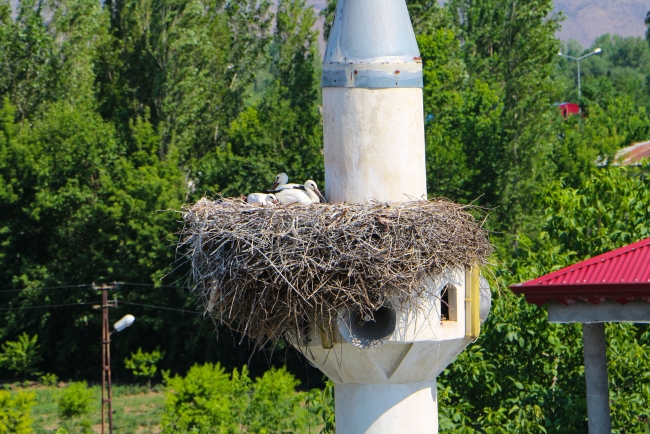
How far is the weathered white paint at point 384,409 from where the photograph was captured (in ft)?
31.6

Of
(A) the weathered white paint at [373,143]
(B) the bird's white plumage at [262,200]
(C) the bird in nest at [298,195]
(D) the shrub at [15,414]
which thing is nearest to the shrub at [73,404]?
(D) the shrub at [15,414]

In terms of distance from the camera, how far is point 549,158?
34562mm

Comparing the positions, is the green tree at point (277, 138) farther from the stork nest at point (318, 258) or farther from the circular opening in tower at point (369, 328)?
the stork nest at point (318, 258)

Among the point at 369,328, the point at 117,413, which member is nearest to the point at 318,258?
the point at 369,328

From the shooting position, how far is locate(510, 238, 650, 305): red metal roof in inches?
372

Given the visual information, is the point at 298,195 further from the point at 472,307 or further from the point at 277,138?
the point at 277,138

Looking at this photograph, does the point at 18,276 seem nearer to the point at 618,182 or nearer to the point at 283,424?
the point at 283,424

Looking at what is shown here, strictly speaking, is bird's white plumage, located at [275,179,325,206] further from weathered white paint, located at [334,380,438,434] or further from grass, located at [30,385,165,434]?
grass, located at [30,385,165,434]

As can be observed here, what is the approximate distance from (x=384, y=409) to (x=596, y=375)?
254cm

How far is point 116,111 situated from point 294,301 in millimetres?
26708

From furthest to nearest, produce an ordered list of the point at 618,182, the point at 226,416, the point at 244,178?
the point at 244,178
the point at 226,416
the point at 618,182

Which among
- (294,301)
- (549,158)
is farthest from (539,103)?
(294,301)

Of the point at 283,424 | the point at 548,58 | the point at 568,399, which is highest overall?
the point at 548,58

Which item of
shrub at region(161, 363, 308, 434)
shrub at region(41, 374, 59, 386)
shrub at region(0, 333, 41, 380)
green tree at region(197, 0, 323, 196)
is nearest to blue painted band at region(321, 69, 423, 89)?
shrub at region(161, 363, 308, 434)
